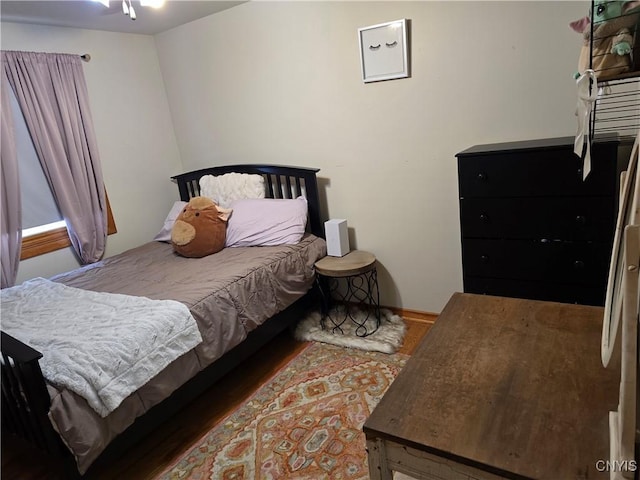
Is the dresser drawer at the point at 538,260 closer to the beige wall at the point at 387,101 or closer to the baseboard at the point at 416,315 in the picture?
the beige wall at the point at 387,101

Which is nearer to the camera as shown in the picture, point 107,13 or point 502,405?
point 502,405

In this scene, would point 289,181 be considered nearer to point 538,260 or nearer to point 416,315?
point 416,315

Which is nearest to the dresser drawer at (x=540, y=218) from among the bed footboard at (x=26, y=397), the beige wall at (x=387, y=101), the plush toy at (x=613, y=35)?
the beige wall at (x=387, y=101)

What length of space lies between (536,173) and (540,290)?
559 mm

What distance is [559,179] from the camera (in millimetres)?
1777

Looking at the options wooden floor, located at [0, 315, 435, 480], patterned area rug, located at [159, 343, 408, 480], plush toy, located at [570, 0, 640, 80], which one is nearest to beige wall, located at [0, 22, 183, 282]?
wooden floor, located at [0, 315, 435, 480]

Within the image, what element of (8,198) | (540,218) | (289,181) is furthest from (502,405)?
(8,198)

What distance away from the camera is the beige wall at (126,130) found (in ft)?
9.55

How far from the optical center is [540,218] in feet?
6.15

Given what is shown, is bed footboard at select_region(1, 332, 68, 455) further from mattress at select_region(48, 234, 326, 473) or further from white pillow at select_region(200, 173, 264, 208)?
white pillow at select_region(200, 173, 264, 208)

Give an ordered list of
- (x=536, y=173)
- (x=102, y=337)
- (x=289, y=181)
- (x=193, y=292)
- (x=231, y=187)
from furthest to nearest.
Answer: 1. (x=231, y=187)
2. (x=289, y=181)
3. (x=193, y=292)
4. (x=536, y=173)
5. (x=102, y=337)

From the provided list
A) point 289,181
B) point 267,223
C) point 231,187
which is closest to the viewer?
point 267,223

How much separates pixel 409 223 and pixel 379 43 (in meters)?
1.12

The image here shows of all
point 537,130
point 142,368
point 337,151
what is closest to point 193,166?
point 337,151
